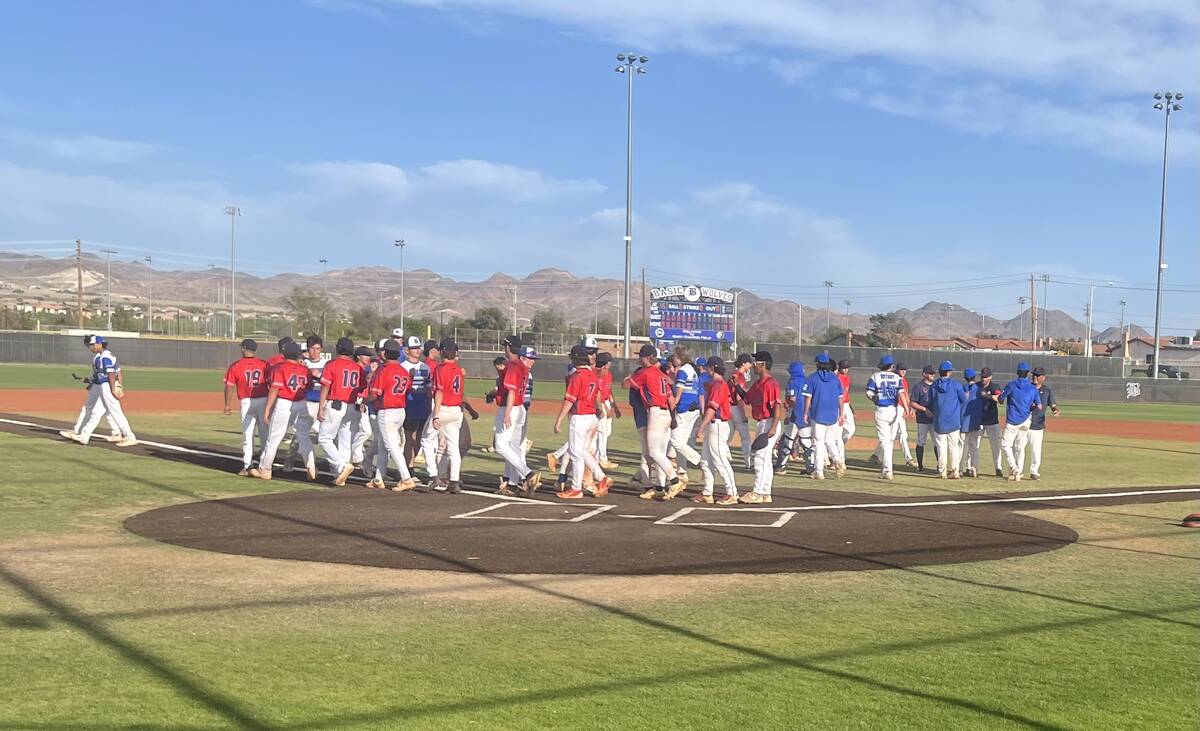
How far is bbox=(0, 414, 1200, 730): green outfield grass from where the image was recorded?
5367 mm

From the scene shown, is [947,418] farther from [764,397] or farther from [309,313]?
[309,313]

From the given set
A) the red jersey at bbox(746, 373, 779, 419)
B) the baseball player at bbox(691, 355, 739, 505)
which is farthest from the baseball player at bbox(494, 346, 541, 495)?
the red jersey at bbox(746, 373, 779, 419)

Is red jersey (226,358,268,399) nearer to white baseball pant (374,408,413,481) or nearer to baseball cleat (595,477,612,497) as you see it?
white baseball pant (374,408,413,481)

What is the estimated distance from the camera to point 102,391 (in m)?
17.9

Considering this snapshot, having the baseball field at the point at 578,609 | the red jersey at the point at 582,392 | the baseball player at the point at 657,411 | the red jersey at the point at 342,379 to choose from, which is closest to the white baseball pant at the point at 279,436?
the baseball field at the point at 578,609

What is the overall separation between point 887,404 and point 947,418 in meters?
0.98

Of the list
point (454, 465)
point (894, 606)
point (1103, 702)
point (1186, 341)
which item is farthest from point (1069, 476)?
point (1186, 341)

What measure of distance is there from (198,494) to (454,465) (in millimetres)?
3148

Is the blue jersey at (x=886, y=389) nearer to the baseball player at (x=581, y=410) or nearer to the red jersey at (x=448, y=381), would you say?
the baseball player at (x=581, y=410)

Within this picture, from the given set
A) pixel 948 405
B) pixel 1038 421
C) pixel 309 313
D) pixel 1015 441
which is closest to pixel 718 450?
pixel 948 405

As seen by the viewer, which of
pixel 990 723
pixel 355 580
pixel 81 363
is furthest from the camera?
pixel 81 363

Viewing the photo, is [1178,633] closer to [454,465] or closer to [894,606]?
[894,606]

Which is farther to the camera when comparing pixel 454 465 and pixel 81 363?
pixel 81 363

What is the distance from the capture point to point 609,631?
699 cm
